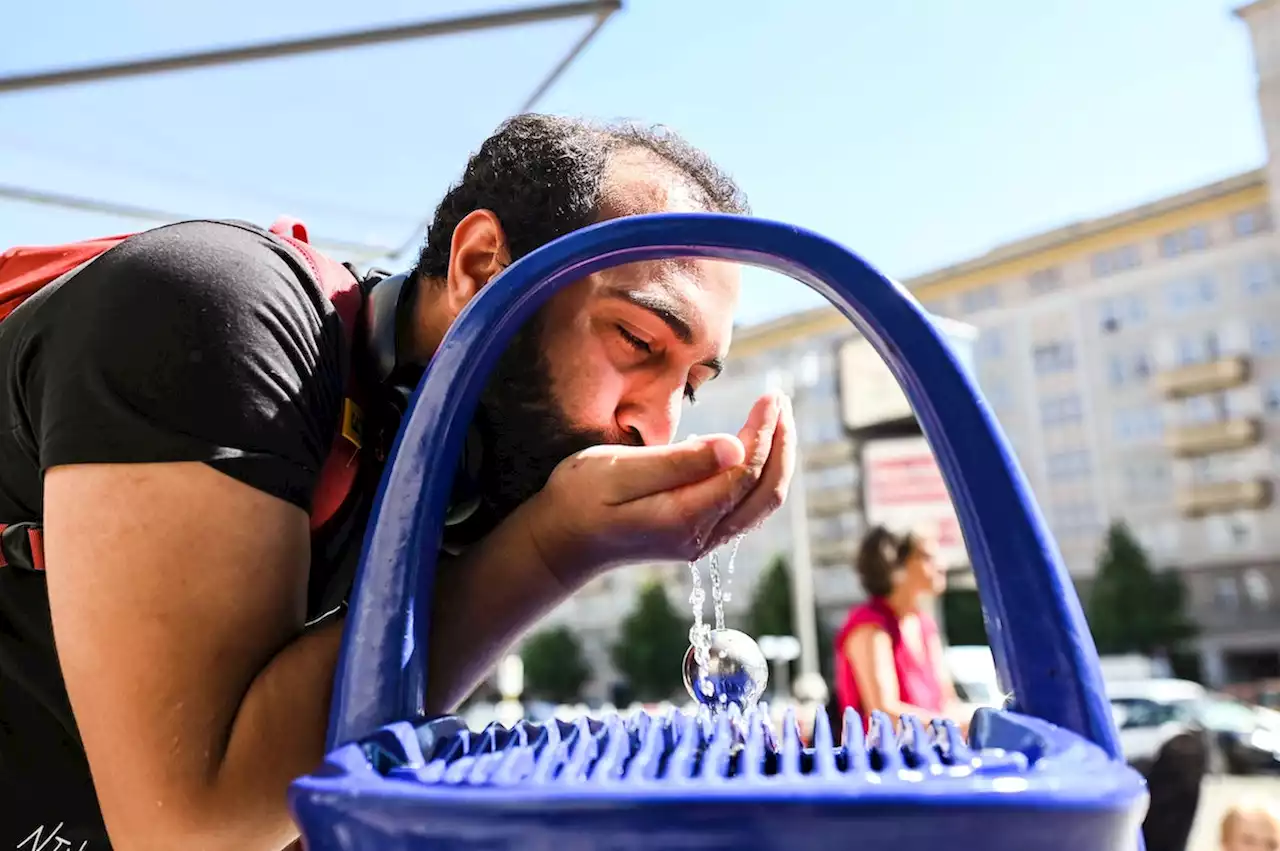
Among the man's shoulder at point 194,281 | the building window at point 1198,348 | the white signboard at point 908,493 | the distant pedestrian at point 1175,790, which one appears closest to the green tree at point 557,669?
the building window at point 1198,348

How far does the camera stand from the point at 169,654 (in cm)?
55

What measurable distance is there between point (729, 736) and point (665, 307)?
34cm

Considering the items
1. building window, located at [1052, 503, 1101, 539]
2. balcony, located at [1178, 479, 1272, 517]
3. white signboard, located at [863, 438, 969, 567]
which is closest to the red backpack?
white signboard, located at [863, 438, 969, 567]

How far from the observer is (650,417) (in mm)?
803

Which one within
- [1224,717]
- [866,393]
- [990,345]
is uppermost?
[990,345]

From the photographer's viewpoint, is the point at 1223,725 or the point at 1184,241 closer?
the point at 1223,725

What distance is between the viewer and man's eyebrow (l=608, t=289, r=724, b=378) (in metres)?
0.73

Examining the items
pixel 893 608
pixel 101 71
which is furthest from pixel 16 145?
pixel 893 608

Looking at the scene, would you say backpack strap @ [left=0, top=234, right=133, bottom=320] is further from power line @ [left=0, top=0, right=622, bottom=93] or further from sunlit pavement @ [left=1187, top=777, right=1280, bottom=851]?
sunlit pavement @ [left=1187, top=777, right=1280, bottom=851]

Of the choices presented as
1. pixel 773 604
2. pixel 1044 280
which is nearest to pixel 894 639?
pixel 773 604

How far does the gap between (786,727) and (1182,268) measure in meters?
29.2

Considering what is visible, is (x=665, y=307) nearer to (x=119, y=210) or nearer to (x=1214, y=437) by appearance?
(x=119, y=210)

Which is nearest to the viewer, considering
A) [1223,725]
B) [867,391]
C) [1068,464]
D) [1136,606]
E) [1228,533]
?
[867,391]

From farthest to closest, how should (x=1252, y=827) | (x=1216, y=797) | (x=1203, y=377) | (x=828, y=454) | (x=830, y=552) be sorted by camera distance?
1. (x=828, y=454)
2. (x=830, y=552)
3. (x=1203, y=377)
4. (x=1216, y=797)
5. (x=1252, y=827)
